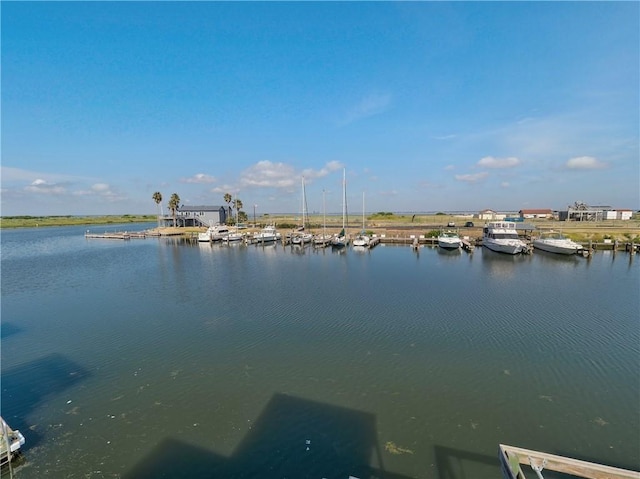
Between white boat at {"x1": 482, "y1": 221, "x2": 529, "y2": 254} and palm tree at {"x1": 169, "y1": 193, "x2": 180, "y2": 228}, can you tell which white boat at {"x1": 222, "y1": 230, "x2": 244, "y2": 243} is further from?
white boat at {"x1": 482, "y1": 221, "x2": 529, "y2": 254}

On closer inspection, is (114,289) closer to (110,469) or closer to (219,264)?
(219,264)

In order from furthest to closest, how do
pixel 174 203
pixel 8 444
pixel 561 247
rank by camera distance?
pixel 174 203 < pixel 561 247 < pixel 8 444

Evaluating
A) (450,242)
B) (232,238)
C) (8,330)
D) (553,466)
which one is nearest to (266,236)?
(232,238)

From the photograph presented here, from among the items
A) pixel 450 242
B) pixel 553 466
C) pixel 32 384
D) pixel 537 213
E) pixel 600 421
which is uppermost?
pixel 537 213

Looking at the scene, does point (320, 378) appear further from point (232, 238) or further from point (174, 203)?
point (174, 203)

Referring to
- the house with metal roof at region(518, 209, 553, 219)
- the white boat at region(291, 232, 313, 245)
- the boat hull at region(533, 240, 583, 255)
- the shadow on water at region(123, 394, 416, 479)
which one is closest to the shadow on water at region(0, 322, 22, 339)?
the shadow on water at region(123, 394, 416, 479)

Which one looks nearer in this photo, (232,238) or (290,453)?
(290,453)

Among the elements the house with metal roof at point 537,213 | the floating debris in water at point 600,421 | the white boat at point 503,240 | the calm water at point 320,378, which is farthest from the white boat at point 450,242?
the house with metal roof at point 537,213
